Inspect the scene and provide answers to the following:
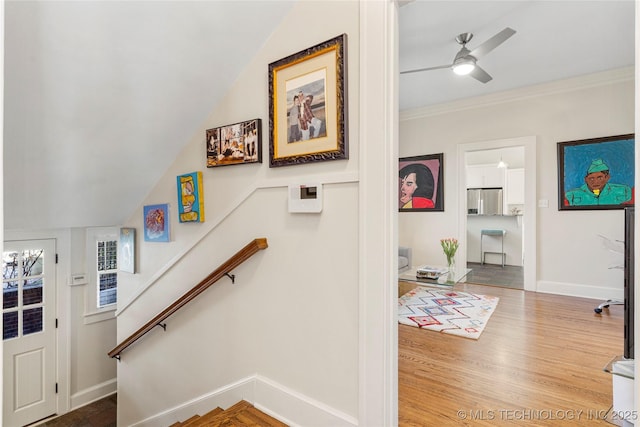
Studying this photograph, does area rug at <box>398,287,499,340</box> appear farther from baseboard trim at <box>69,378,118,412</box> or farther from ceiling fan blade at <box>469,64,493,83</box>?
baseboard trim at <box>69,378,118,412</box>

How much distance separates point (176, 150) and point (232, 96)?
72cm

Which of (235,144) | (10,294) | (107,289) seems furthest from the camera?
(107,289)

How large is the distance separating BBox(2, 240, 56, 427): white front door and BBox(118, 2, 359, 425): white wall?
178cm

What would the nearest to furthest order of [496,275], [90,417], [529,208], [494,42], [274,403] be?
[274,403] → [494,42] → [90,417] → [529,208] → [496,275]

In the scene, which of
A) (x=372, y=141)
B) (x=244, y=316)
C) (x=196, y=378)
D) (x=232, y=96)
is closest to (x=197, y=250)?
(x=244, y=316)

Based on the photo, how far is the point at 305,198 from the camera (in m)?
1.77

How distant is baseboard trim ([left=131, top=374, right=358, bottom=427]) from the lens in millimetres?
1655

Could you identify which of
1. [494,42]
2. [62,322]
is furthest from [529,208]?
[62,322]

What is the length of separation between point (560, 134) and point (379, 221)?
3824 mm

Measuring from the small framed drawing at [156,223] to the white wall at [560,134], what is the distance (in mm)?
3944

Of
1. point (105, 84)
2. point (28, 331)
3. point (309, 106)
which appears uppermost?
point (105, 84)

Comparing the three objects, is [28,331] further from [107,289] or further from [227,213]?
[227,213]

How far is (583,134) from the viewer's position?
12.8ft

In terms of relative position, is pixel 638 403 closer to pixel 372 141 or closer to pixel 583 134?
pixel 372 141
